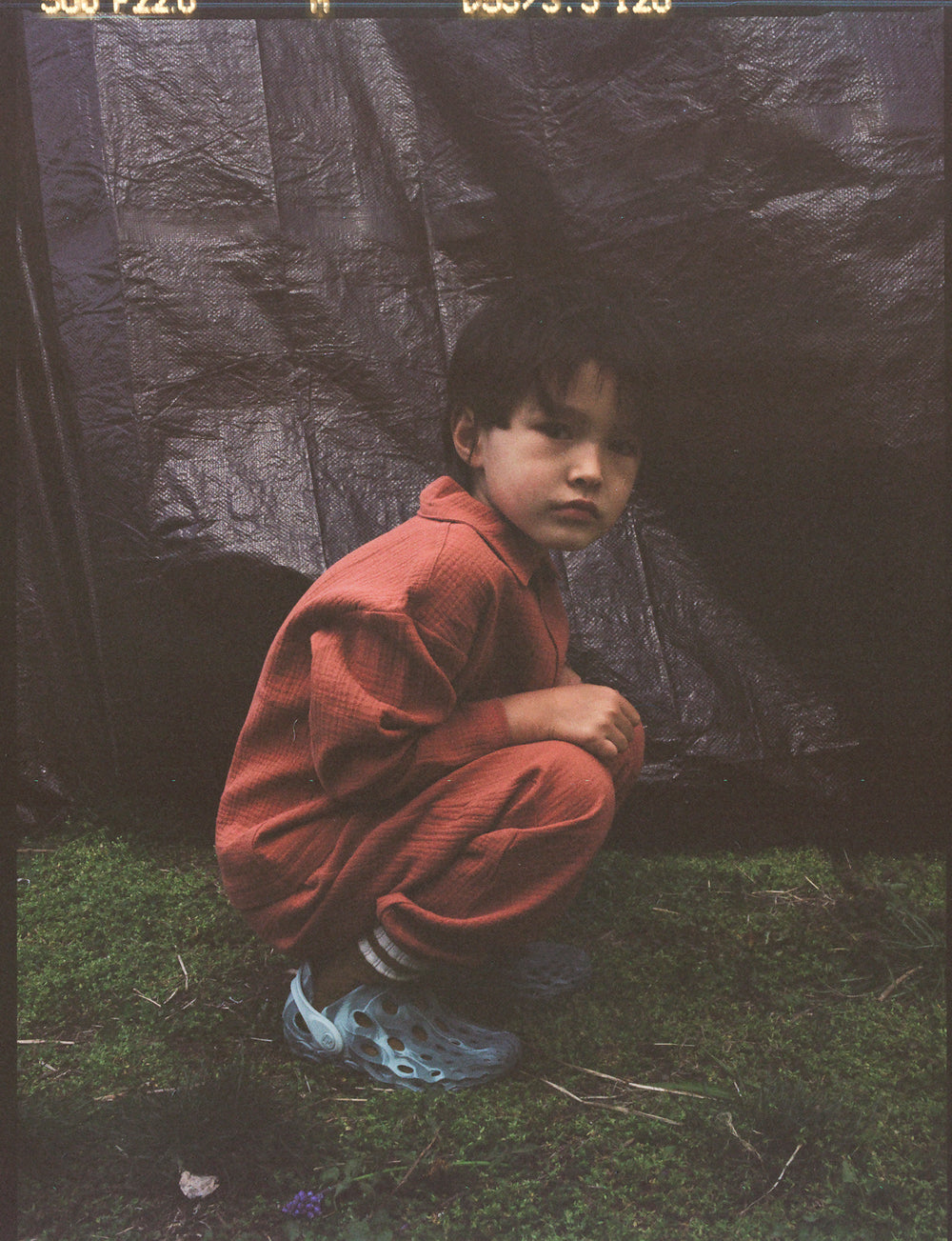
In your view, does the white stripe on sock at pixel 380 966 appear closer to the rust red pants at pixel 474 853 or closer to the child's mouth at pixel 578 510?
the rust red pants at pixel 474 853

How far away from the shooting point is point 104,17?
1.52 metres

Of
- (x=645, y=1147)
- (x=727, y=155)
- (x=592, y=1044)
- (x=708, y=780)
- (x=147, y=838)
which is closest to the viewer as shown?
(x=645, y=1147)

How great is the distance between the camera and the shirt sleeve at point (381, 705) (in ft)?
3.90

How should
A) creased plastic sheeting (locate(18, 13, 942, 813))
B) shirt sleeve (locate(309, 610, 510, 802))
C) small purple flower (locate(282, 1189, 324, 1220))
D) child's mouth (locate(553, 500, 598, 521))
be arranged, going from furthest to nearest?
creased plastic sheeting (locate(18, 13, 942, 813))
child's mouth (locate(553, 500, 598, 521))
shirt sleeve (locate(309, 610, 510, 802))
small purple flower (locate(282, 1189, 324, 1220))

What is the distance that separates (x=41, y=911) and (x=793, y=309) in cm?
165

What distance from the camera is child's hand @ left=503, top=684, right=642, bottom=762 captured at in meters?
1.33

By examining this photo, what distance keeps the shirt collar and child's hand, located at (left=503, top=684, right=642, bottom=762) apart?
17 cm

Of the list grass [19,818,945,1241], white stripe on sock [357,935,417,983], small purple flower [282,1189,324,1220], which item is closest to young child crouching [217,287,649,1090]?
white stripe on sock [357,935,417,983]

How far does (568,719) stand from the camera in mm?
1340

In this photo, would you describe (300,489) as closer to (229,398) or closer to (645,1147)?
(229,398)

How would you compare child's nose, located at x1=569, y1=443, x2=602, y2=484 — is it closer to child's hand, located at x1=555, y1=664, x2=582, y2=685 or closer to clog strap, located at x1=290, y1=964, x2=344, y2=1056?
child's hand, located at x1=555, y1=664, x2=582, y2=685

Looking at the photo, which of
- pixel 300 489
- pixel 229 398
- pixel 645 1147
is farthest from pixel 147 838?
pixel 645 1147

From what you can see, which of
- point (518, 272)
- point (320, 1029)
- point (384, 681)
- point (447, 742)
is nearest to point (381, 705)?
point (384, 681)


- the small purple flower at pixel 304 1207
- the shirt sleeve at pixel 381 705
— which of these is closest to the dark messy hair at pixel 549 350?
the shirt sleeve at pixel 381 705
